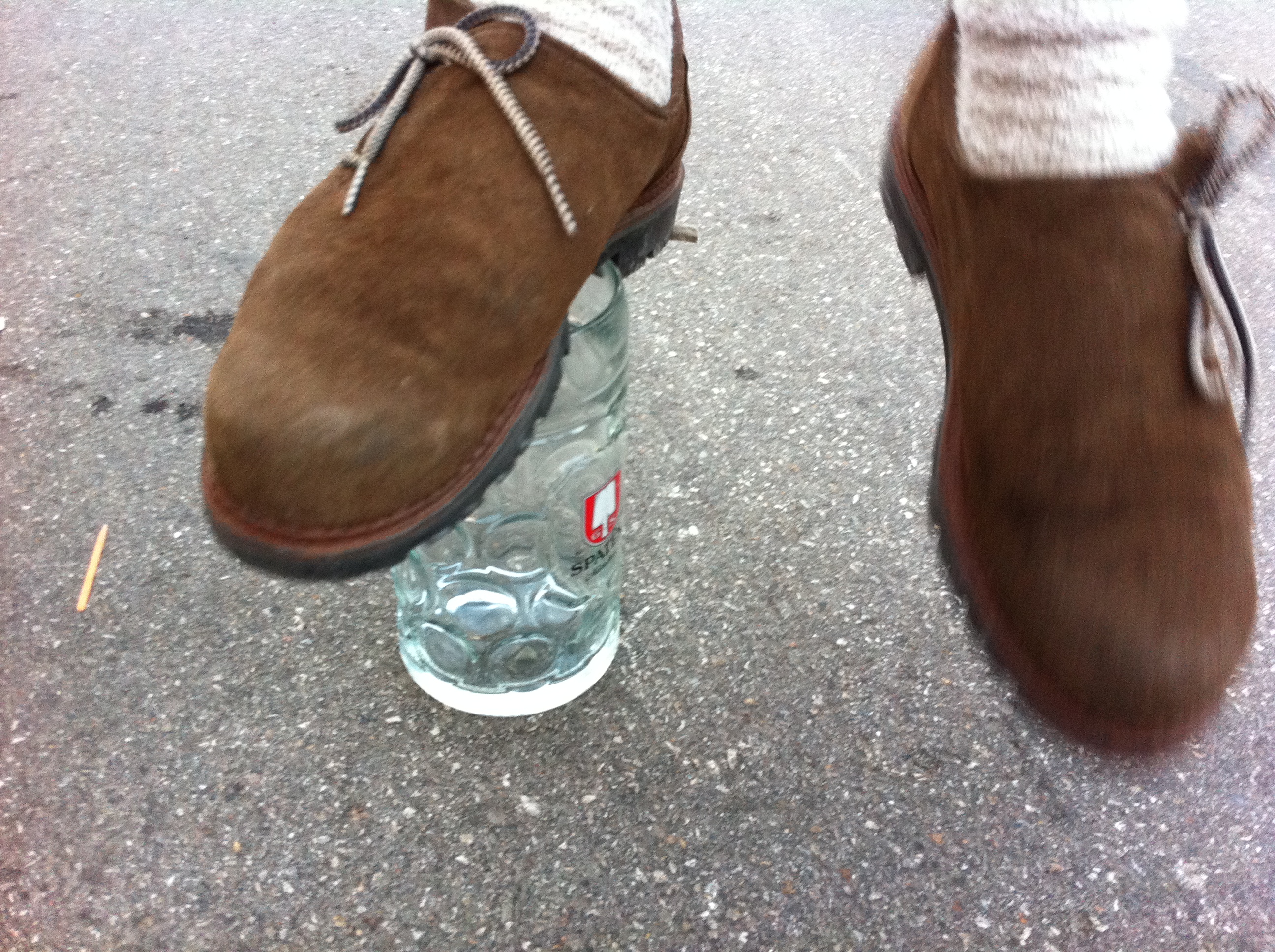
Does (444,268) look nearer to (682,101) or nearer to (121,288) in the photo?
(682,101)

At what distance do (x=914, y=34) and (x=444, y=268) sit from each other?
4.94ft

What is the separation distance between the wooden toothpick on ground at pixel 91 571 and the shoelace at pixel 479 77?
0.51m

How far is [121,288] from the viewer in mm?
1098

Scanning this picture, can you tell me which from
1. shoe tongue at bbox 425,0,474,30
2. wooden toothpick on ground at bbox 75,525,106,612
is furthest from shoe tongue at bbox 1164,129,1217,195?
wooden toothpick on ground at bbox 75,525,106,612

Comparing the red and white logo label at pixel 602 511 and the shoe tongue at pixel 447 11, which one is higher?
the shoe tongue at pixel 447 11

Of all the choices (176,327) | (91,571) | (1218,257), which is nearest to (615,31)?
(1218,257)

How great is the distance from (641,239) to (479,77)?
16cm

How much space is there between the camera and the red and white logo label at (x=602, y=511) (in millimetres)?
672

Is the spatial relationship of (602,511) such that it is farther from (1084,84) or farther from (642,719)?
(1084,84)

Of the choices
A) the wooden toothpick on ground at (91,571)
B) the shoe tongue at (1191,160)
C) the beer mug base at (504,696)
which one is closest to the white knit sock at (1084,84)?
the shoe tongue at (1191,160)

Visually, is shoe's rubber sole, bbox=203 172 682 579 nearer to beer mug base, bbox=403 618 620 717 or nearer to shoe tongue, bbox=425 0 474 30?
shoe tongue, bbox=425 0 474 30

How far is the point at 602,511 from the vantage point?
68cm

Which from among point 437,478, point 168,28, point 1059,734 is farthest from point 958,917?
point 168,28

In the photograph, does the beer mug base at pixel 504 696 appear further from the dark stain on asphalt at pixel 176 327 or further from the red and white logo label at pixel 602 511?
the dark stain on asphalt at pixel 176 327
